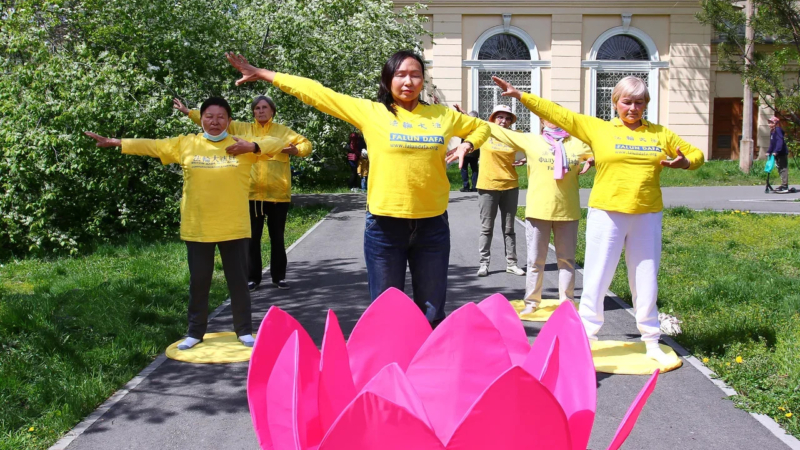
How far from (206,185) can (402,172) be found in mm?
2362

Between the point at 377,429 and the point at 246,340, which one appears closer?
the point at 377,429

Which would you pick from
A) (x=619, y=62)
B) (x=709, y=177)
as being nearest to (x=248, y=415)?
(x=709, y=177)

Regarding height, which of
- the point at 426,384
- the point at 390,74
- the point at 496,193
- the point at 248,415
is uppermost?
the point at 390,74

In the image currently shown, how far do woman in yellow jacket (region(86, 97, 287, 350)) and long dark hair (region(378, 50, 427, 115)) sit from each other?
1.91 m

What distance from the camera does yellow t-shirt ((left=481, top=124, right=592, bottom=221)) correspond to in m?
6.78

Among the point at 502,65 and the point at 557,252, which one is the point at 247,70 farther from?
the point at 502,65

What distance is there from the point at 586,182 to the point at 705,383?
15.2 meters

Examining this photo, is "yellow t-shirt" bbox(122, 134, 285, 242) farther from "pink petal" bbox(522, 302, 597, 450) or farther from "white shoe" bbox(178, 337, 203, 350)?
"pink petal" bbox(522, 302, 597, 450)

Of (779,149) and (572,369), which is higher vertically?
(779,149)

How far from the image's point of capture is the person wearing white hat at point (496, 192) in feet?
28.5

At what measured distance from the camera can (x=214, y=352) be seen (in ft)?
19.0

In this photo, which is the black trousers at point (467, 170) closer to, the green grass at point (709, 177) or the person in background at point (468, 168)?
the person in background at point (468, 168)

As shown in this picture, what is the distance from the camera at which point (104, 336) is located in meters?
6.07

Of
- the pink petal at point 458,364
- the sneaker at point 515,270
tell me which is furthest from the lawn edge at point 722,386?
the pink petal at point 458,364
